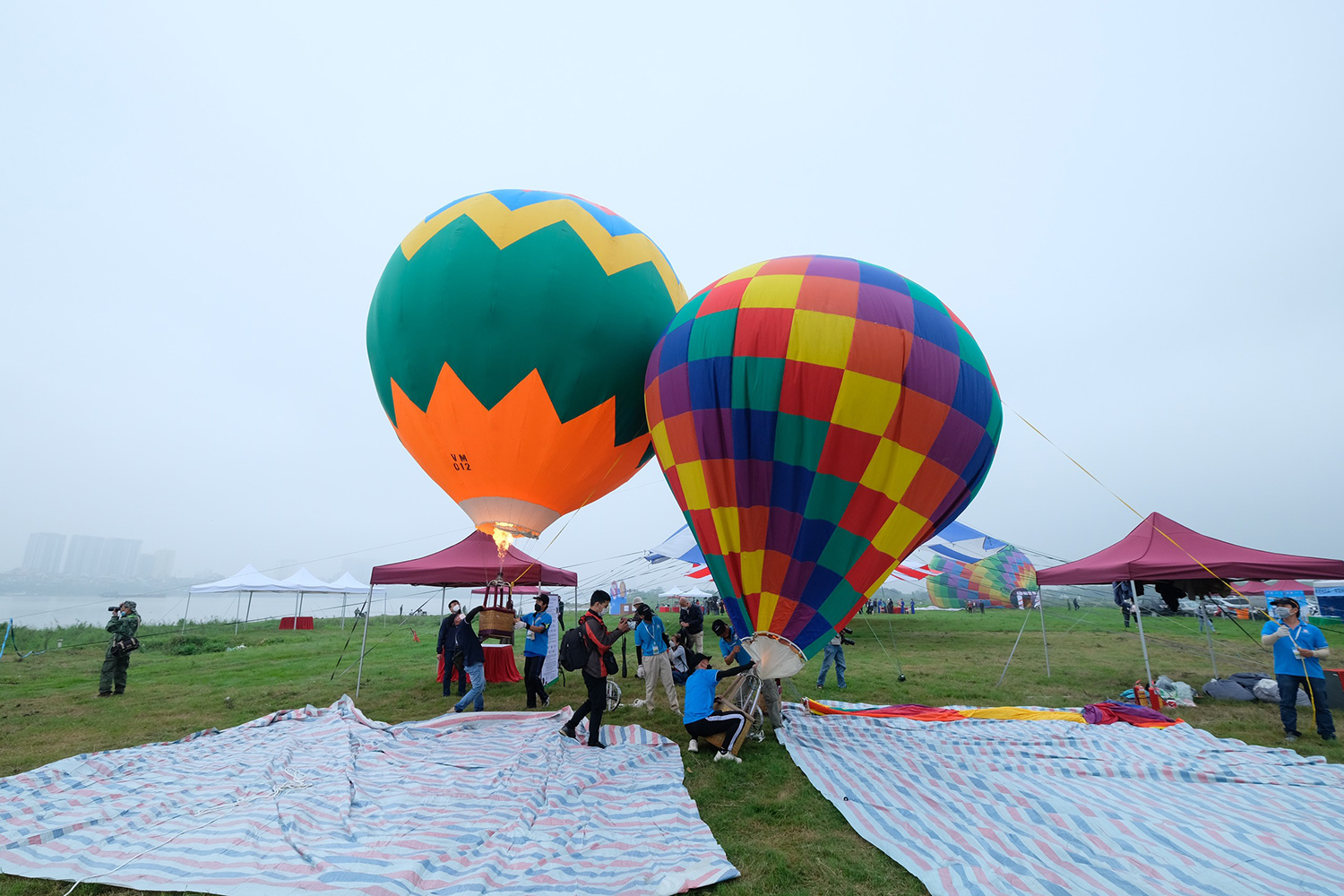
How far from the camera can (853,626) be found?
22281mm

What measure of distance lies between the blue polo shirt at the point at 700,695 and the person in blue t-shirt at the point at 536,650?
2917 mm

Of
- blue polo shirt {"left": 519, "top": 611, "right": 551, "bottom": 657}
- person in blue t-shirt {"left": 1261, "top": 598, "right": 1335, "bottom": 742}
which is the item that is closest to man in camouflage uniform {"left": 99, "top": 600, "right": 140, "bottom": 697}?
blue polo shirt {"left": 519, "top": 611, "right": 551, "bottom": 657}

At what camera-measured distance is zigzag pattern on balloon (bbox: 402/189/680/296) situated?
6176 millimetres

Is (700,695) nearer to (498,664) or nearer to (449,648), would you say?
(449,648)

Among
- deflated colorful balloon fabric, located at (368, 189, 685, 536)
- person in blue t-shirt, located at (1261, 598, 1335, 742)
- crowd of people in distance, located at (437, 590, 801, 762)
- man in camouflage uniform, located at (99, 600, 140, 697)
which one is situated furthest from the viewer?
man in camouflage uniform, located at (99, 600, 140, 697)

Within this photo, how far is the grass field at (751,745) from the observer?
368 cm

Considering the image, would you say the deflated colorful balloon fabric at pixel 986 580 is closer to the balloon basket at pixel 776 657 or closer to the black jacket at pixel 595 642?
the balloon basket at pixel 776 657

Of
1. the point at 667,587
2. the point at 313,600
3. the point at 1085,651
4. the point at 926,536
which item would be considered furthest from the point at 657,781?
the point at 313,600

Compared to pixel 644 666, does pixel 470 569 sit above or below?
above

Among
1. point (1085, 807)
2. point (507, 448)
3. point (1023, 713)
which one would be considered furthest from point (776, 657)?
point (1023, 713)

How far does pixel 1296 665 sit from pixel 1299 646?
21cm

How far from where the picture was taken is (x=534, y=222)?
6203mm

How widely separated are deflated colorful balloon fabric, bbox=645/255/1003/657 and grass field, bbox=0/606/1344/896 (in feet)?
4.84

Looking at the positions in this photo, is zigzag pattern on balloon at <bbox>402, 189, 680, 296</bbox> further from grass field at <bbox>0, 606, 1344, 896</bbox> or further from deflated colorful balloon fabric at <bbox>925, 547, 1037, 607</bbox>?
deflated colorful balloon fabric at <bbox>925, 547, 1037, 607</bbox>
